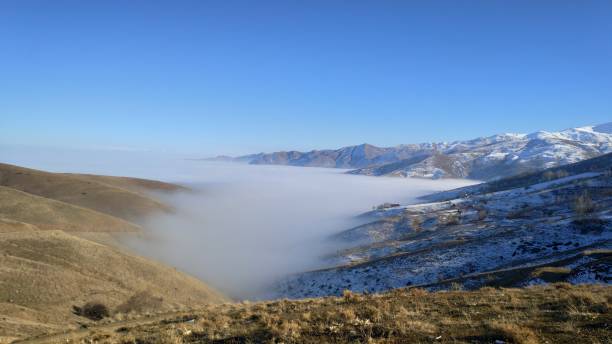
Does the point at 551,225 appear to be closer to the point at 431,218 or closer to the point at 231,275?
the point at 431,218

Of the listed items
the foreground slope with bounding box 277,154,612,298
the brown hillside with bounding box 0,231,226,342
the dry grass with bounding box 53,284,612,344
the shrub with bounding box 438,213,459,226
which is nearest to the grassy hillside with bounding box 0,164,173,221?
the foreground slope with bounding box 277,154,612,298

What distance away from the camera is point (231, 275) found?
279 feet

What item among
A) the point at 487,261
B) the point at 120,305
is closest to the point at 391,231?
the point at 487,261

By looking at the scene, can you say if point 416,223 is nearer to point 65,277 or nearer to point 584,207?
point 584,207

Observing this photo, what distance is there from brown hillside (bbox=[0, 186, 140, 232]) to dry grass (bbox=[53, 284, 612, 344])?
74.3 meters

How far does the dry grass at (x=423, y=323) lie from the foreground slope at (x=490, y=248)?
Answer: 15.9 meters

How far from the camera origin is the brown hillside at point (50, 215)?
80.4 m

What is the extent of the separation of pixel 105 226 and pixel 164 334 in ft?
276

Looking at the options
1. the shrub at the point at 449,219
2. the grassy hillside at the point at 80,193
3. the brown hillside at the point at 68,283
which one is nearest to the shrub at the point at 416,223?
the shrub at the point at 449,219

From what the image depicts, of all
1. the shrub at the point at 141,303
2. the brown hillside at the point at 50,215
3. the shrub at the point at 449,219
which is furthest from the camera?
the shrub at the point at 449,219

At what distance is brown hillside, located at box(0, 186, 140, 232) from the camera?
264 ft

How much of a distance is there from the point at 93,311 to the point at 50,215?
197 feet

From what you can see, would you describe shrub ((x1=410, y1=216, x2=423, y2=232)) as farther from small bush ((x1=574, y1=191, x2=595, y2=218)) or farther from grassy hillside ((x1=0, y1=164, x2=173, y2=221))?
grassy hillside ((x1=0, y1=164, x2=173, y2=221))

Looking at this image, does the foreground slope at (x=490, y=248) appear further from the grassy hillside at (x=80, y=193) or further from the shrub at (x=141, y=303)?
the grassy hillside at (x=80, y=193)
